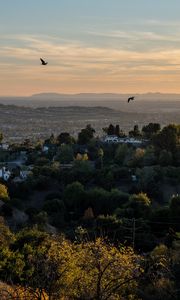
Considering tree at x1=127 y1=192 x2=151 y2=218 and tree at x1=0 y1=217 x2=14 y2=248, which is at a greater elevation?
tree at x1=0 y1=217 x2=14 y2=248

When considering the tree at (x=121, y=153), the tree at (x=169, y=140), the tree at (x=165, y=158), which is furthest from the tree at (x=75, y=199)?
the tree at (x=169, y=140)

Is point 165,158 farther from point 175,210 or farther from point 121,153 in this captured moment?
point 175,210

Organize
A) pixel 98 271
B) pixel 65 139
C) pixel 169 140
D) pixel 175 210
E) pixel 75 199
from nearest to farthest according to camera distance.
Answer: pixel 98 271, pixel 175 210, pixel 75 199, pixel 169 140, pixel 65 139

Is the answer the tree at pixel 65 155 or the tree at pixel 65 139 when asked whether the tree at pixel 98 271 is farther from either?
the tree at pixel 65 139

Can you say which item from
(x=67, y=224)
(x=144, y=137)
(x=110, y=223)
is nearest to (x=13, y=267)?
(x=110, y=223)

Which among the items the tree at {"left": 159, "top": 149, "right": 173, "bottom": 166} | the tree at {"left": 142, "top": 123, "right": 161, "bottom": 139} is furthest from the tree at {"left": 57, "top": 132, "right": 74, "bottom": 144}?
the tree at {"left": 159, "top": 149, "right": 173, "bottom": 166}

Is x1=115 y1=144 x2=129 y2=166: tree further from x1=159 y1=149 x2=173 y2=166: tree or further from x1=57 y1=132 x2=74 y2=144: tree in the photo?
x1=57 y1=132 x2=74 y2=144: tree

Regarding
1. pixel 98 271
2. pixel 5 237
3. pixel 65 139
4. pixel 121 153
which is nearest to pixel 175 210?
pixel 5 237

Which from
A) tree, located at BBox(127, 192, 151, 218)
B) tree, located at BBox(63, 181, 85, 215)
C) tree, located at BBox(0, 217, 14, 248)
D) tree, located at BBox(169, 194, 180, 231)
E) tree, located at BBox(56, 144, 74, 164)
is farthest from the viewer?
tree, located at BBox(56, 144, 74, 164)

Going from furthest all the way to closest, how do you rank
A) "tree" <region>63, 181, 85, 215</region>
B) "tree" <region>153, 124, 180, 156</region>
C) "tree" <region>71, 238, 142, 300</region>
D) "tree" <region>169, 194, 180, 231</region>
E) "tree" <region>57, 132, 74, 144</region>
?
"tree" <region>57, 132, 74, 144</region> < "tree" <region>153, 124, 180, 156</region> < "tree" <region>63, 181, 85, 215</region> < "tree" <region>169, 194, 180, 231</region> < "tree" <region>71, 238, 142, 300</region>

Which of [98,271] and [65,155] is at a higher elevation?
[98,271]

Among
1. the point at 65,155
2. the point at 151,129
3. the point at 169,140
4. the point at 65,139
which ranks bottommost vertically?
the point at 65,155
